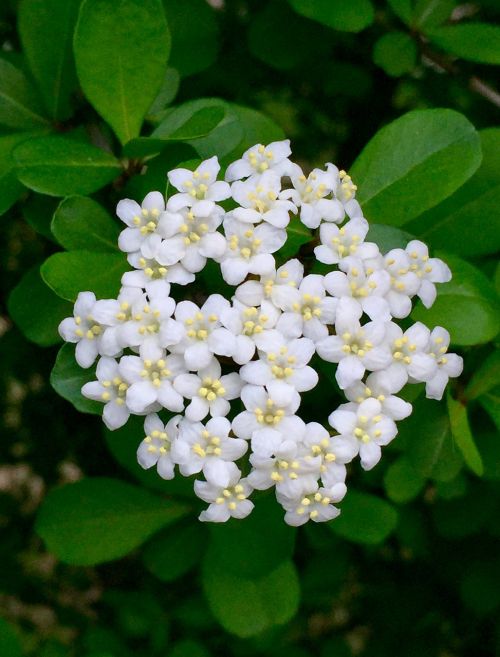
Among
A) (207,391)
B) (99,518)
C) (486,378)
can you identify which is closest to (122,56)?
(207,391)

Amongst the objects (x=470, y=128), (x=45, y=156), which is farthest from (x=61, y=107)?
(x=470, y=128)

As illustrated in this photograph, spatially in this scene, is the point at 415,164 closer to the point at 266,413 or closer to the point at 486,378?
the point at 486,378

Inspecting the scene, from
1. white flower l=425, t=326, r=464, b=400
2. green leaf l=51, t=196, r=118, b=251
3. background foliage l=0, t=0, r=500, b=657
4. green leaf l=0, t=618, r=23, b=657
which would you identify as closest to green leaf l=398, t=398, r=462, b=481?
background foliage l=0, t=0, r=500, b=657

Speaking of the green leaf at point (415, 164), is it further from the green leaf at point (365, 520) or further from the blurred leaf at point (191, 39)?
the green leaf at point (365, 520)

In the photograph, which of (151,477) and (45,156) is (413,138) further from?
(151,477)

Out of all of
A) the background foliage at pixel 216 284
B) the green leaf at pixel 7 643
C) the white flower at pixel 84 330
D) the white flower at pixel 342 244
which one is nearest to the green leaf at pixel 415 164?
the background foliage at pixel 216 284

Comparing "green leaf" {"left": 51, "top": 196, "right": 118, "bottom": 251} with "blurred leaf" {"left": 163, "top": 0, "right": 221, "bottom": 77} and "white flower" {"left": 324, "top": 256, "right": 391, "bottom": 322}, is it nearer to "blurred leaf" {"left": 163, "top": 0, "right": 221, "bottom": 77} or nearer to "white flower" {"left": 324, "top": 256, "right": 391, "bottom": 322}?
"white flower" {"left": 324, "top": 256, "right": 391, "bottom": 322}
